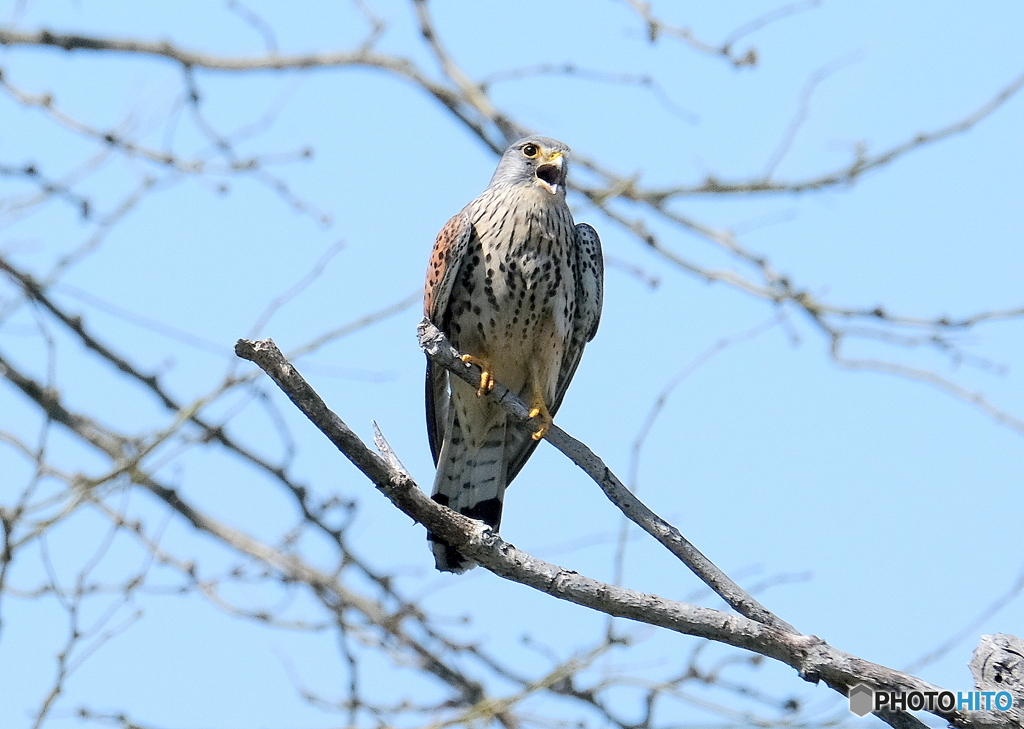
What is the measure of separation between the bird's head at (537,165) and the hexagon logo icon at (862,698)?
7.77ft

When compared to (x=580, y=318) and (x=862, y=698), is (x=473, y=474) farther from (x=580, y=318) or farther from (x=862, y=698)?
(x=862, y=698)

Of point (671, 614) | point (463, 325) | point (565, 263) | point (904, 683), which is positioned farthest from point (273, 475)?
point (904, 683)

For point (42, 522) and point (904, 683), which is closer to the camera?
point (904, 683)

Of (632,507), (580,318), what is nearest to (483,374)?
(580,318)

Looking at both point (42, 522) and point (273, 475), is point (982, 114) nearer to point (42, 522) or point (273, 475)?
point (273, 475)

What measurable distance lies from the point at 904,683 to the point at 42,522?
2630 millimetres

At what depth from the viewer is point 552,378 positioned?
4.41 m

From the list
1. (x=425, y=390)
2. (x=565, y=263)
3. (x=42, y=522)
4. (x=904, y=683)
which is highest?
(x=565, y=263)

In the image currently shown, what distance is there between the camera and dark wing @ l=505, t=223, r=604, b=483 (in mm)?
4441

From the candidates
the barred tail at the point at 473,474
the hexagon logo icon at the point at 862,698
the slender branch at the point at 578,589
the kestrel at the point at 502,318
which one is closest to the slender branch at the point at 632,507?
the slender branch at the point at 578,589

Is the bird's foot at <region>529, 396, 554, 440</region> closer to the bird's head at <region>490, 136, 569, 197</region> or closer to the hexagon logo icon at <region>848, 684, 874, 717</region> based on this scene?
the bird's head at <region>490, 136, 569, 197</region>

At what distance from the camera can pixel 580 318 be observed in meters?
4.52

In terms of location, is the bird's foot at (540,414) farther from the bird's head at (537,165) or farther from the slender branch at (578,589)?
the bird's head at (537,165)

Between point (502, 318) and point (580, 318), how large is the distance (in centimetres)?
45
